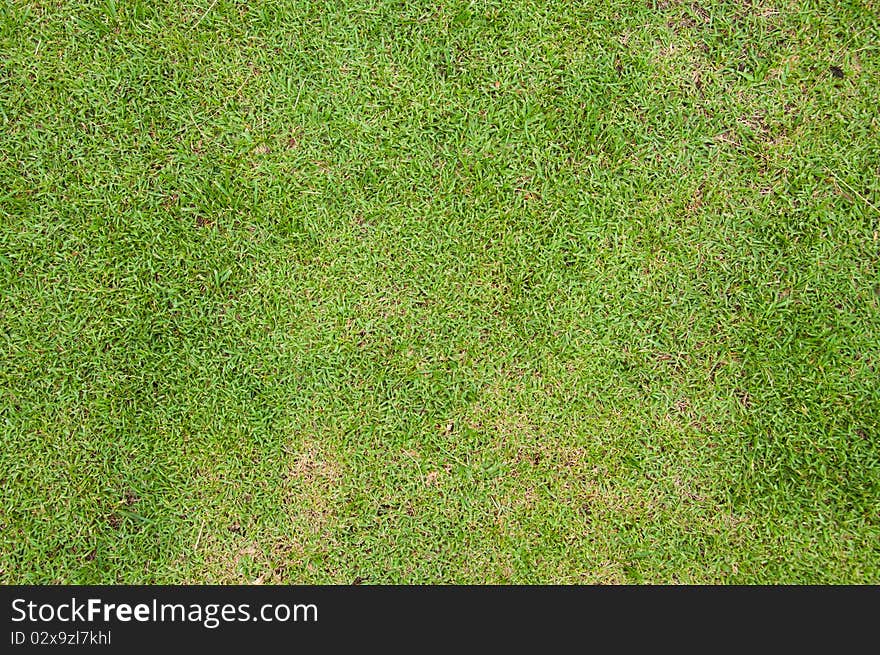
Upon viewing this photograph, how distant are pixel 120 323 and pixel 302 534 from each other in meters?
1.32

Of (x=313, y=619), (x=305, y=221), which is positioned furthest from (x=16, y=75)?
(x=313, y=619)

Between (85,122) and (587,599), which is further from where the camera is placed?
(85,122)

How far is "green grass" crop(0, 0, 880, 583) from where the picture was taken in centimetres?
291

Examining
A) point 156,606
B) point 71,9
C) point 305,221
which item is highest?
point 71,9

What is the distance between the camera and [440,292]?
2.97 meters

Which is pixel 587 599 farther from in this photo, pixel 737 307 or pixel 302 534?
pixel 737 307

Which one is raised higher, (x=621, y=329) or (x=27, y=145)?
(x=27, y=145)

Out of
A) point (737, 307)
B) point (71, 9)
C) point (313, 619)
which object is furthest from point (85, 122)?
point (737, 307)

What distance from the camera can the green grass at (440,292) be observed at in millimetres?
2912

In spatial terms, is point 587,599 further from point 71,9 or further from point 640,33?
point 71,9

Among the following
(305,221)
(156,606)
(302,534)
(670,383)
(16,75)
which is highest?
(16,75)

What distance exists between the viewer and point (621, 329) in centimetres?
295

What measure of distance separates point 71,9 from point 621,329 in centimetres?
311

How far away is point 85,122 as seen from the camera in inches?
121
